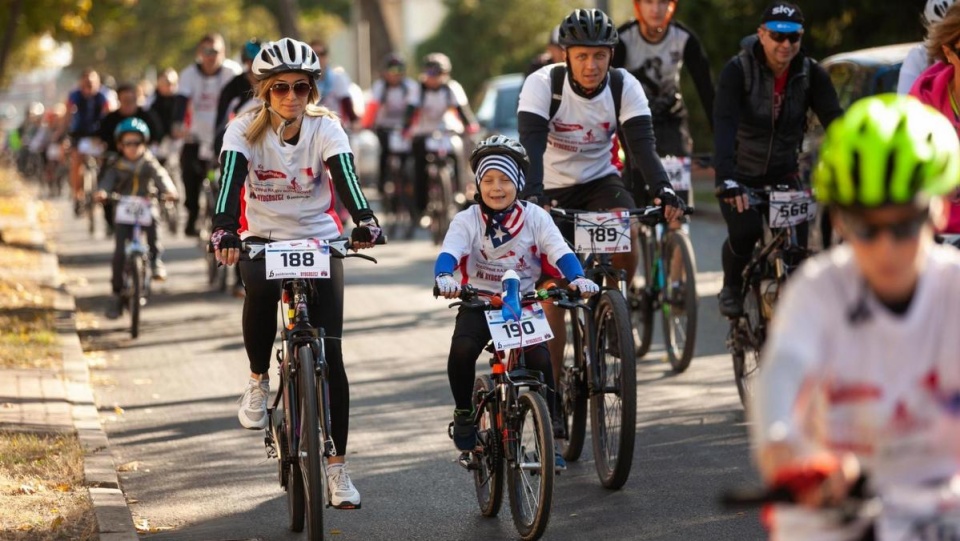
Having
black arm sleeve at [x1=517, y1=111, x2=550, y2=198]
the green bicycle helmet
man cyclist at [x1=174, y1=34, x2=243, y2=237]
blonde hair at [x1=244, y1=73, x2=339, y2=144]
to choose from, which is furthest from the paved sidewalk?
the green bicycle helmet

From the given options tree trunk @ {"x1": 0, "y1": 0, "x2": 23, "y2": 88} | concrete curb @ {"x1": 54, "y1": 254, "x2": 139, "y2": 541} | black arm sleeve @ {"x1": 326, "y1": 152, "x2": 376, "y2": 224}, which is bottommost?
concrete curb @ {"x1": 54, "y1": 254, "x2": 139, "y2": 541}

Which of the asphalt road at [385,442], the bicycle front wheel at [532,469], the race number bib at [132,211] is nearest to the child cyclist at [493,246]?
the bicycle front wheel at [532,469]

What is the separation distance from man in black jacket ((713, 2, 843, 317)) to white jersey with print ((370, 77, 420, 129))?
39.3 feet

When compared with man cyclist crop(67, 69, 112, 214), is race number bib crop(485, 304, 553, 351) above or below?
below

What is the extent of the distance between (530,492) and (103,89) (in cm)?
1599

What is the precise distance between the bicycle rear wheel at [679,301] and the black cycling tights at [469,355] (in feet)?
10.8

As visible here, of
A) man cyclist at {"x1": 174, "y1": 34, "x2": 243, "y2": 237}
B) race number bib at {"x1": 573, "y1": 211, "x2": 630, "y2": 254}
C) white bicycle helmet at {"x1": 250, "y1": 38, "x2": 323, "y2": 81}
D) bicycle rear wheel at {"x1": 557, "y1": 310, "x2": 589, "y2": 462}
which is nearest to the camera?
white bicycle helmet at {"x1": 250, "y1": 38, "x2": 323, "y2": 81}

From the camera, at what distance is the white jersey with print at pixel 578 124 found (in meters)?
8.45

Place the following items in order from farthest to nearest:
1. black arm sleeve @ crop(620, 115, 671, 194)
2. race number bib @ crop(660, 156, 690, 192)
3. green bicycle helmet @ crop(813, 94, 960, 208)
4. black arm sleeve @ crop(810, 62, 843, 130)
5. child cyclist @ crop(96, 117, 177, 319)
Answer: child cyclist @ crop(96, 117, 177, 319), race number bib @ crop(660, 156, 690, 192), black arm sleeve @ crop(810, 62, 843, 130), black arm sleeve @ crop(620, 115, 671, 194), green bicycle helmet @ crop(813, 94, 960, 208)

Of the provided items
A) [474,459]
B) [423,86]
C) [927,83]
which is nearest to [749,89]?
[927,83]

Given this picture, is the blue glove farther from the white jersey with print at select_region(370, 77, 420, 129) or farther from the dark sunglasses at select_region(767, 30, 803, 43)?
the white jersey with print at select_region(370, 77, 420, 129)

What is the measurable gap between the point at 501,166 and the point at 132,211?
22.9ft

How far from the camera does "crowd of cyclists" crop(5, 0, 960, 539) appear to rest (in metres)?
3.41

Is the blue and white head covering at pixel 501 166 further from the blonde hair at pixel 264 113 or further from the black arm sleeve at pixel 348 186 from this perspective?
the blonde hair at pixel 264 113
